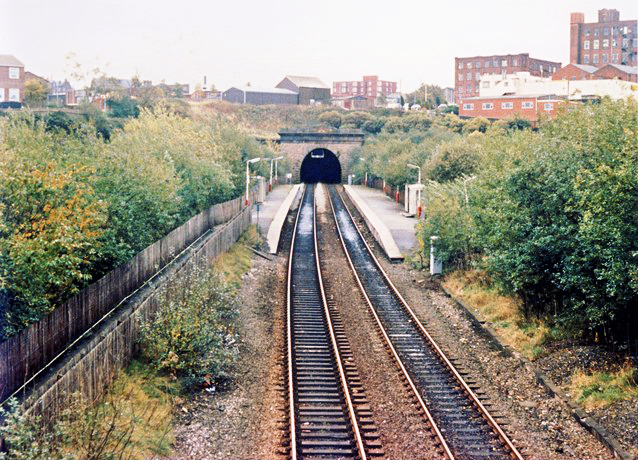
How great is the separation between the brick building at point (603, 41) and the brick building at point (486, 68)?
404 inches

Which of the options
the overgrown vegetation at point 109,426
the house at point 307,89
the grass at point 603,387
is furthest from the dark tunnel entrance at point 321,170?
the overgrown vegetation at point 109,426

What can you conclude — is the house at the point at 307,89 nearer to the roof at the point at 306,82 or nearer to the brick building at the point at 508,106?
the roof at the point at 306,82

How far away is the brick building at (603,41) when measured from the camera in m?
100

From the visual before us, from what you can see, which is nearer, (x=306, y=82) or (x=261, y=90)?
(x=261, y=90)

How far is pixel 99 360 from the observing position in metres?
12.1

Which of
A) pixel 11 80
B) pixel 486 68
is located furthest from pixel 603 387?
pixel 486 68

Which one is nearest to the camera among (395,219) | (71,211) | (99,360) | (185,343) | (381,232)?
(99,360)

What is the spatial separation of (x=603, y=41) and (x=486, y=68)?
66.9 feet

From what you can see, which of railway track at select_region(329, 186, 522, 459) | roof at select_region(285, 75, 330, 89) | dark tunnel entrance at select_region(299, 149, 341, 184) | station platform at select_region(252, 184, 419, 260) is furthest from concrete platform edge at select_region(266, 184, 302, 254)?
roof at select_region(285, 75, 330, 89)

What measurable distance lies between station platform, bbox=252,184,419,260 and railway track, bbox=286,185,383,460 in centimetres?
1041

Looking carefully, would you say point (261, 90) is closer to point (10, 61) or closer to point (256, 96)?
point (256, 96)

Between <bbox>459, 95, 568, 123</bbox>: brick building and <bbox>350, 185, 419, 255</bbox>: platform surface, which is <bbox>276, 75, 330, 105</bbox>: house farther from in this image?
<bbox>350, 185, 419, 255</bbox>: platform surface

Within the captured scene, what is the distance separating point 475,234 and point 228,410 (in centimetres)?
996

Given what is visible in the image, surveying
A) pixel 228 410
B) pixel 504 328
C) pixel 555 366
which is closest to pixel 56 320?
pixel 228 410
